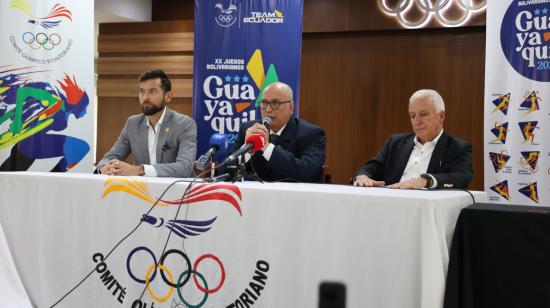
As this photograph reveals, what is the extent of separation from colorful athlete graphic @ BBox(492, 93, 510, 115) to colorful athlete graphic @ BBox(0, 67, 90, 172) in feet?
10.1

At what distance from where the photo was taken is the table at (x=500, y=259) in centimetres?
174

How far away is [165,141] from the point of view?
3389mm

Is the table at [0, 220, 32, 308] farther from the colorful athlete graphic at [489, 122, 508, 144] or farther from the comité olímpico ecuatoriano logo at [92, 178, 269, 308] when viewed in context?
the colorful athlete graphic at [489, 122, 508, 144]

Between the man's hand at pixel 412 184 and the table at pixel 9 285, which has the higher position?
the man's hand at pixel 412 184

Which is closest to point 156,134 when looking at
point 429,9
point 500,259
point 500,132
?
point 500,259

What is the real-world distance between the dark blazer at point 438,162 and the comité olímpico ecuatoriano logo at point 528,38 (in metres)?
1.51

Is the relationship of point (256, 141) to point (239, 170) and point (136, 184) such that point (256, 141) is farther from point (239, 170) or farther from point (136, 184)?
point (136, 184)

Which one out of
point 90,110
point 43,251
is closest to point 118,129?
point 90,110

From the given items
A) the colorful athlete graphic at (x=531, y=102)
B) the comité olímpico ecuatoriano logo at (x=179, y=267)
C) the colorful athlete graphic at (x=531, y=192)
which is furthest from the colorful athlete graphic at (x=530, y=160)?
the comité olímpico ecuatoriano logo at (x=179, y=267)

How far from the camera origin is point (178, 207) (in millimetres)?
2162

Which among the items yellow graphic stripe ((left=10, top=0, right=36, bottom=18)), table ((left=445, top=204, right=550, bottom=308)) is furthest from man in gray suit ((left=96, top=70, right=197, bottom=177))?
table ((left=445, top=204, right=550, bottom=308))

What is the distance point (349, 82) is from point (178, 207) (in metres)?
4.23

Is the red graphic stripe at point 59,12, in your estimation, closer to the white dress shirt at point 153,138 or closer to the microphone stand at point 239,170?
the white dress shirt at point 153,138

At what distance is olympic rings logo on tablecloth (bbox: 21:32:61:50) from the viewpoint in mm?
3986
